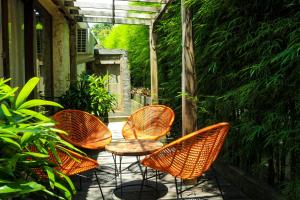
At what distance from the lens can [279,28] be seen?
2.40 metres

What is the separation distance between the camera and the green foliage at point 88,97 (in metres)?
6.38

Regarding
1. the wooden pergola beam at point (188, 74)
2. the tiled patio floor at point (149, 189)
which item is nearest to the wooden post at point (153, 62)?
the tiled patio floor at point (149, 189)

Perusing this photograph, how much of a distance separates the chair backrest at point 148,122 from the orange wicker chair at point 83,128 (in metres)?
0.33

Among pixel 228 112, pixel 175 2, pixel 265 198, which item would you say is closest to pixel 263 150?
pixel 265 198

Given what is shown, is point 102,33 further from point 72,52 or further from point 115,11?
point 115,11

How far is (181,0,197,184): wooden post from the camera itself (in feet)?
12.0

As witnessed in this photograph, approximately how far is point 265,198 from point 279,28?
138cm

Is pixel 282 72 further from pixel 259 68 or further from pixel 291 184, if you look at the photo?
pixel 291 184

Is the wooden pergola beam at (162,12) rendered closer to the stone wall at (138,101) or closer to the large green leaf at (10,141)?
the stone wall at (138,101)

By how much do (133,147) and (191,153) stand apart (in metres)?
0.81

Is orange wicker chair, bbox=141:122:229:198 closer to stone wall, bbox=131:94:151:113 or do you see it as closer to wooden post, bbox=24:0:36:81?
wooden post, bbox=24:0:36:81

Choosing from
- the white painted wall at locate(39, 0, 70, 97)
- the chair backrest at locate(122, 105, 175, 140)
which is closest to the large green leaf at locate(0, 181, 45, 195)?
the chair backrest at locate(122, 105, 175, 140)

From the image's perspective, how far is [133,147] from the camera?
337 centimetres

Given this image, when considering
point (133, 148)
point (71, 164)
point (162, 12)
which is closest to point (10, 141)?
point (71, 164)
